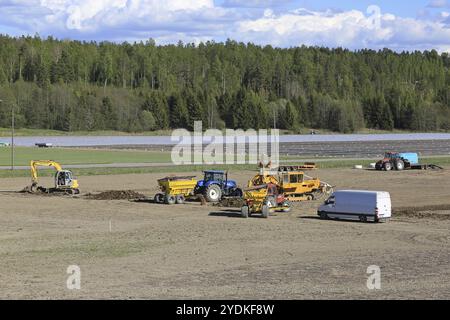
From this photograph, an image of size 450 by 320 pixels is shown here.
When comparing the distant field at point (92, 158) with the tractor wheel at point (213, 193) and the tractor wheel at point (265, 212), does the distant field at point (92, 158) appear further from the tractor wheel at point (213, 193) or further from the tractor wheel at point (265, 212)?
the tractor wheel at point (265, 212)

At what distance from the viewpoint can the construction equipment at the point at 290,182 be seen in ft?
149

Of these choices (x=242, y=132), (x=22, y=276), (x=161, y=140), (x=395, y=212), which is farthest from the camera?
(x=242, y=132)

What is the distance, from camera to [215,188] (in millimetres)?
46438

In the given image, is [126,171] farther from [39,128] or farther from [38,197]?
[39,128]

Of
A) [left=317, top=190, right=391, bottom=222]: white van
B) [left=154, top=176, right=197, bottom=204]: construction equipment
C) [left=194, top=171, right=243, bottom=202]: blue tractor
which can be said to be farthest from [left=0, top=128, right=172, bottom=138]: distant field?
[left=317, top=190, right=391, bottom=222]: white van

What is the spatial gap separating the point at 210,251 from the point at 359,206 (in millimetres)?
11508

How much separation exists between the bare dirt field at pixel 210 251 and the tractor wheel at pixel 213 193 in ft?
3.36

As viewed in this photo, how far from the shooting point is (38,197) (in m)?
49.4

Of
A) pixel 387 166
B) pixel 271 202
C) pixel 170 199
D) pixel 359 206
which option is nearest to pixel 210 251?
pixel 359 206

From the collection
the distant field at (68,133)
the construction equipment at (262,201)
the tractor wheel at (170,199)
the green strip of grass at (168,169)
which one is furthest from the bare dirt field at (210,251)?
the distant field at (68,133)

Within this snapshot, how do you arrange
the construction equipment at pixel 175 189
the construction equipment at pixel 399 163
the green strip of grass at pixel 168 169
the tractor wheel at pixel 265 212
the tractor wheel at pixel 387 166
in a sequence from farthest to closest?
the construction equipment at pixel 399 163, the tractor wheel at pixel 387 166, the green strip of grass at pixel 168 169, the construction equipment at pixel 175 189, the tractor wheel at pixel 265 212

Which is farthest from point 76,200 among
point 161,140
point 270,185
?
point 161,140

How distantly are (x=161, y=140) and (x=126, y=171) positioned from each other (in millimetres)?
72990

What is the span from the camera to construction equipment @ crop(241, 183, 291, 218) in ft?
130
